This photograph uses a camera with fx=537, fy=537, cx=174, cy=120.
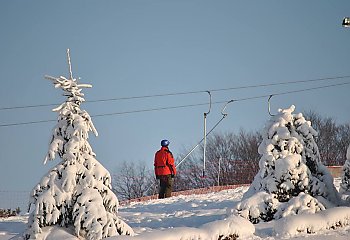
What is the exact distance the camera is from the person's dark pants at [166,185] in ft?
66.3

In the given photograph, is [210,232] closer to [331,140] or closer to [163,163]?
[163,163]

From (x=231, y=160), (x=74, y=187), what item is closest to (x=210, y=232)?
(x=74, y=187)

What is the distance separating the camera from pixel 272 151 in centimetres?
1172

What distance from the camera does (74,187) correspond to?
347 inches

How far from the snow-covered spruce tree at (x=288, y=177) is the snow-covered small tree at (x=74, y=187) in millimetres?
3402

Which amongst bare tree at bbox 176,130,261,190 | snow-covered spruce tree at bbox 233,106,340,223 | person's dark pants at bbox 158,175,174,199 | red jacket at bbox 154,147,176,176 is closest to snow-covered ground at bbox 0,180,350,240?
snow-covered spruce tree at bbox 233,106,340,223

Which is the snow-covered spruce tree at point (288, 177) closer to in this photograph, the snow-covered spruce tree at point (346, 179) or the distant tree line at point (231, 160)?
the snow-covered spruce tree at point (346, 179)

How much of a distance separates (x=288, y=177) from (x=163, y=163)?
8.98m

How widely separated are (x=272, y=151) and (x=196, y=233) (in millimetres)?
3710

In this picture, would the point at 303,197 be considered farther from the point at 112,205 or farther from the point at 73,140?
the point at 73,140

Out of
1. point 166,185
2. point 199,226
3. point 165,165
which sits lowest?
point 199,226

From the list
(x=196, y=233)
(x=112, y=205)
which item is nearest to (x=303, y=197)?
(x=196, y=233)

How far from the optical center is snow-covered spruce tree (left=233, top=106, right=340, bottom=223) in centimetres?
1114

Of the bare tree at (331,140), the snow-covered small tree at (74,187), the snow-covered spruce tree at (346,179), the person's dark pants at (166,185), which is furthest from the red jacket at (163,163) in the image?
the bare tree at (331,140)
